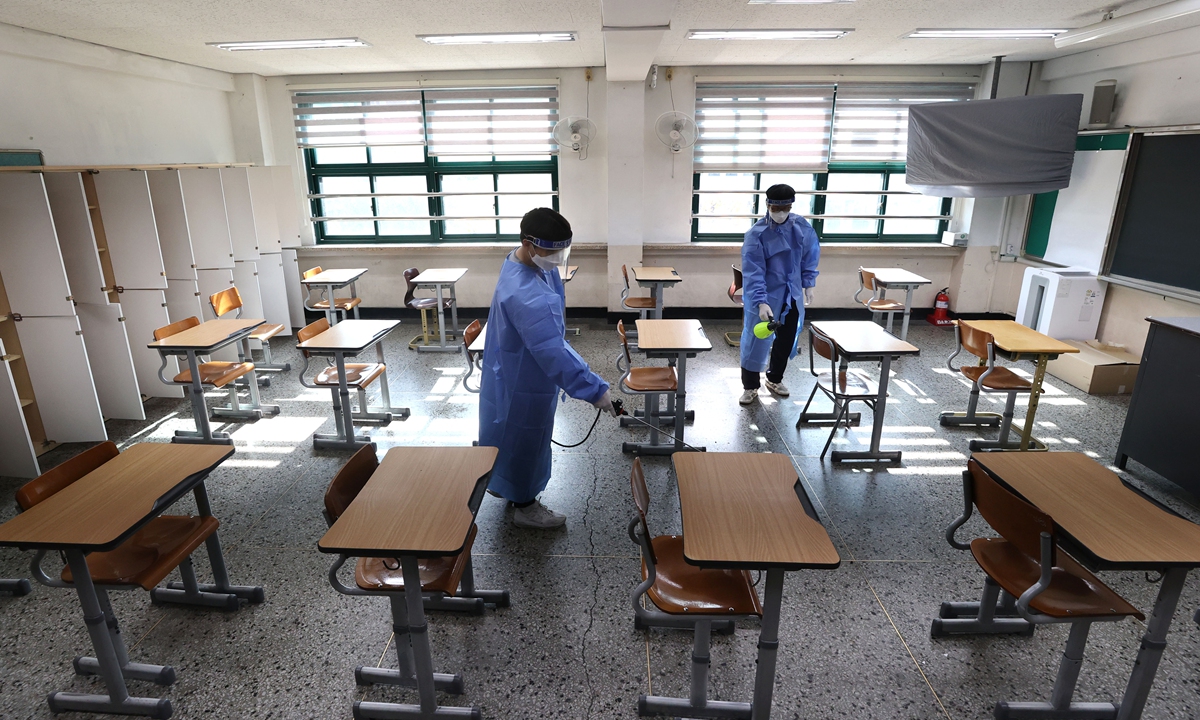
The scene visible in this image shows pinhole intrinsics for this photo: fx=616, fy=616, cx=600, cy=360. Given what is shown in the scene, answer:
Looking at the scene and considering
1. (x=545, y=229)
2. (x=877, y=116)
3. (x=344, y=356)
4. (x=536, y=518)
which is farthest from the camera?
(x=877, y=116)

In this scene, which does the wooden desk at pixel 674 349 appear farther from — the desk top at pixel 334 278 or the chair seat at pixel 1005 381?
the desk top at pixel 334 278

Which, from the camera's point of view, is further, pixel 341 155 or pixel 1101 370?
pixel 341 155

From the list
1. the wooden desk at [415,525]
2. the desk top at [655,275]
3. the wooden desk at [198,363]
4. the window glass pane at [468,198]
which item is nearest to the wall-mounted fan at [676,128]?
the desk top at [655,275]

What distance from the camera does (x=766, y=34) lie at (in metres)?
4.88

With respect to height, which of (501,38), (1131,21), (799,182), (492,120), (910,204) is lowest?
(910,204)

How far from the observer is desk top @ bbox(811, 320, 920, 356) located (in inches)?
140

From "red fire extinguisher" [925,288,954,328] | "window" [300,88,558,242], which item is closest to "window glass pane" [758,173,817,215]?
"red fire extinguisher" [925,288,954,328]

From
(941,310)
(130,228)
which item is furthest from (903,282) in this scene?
(130,228)

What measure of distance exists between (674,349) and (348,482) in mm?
1996

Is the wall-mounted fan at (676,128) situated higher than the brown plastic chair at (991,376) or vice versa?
the wall-mounted fan at (676,128)

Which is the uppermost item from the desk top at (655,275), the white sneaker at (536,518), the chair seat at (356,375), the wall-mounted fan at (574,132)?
the wall-mounted fan at (574,132)

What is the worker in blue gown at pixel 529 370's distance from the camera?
264cm

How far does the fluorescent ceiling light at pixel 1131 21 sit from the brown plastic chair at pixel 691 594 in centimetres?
459

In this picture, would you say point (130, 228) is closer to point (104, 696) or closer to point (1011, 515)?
point (104, 696)
